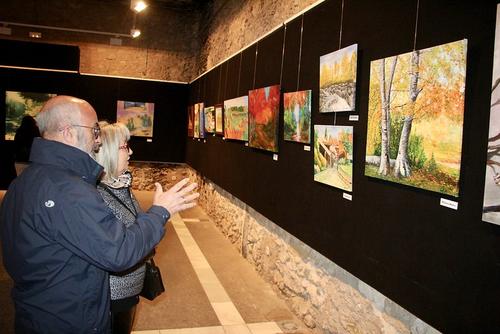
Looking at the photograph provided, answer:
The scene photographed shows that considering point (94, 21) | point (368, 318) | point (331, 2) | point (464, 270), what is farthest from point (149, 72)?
point (464, 270)

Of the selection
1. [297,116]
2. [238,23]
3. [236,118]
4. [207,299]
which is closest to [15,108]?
[238,23]

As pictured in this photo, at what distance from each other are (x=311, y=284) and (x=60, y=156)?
2.88 meters

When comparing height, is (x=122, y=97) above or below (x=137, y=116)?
above

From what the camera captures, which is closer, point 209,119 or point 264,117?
point 264,117

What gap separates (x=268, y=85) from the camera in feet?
16.5

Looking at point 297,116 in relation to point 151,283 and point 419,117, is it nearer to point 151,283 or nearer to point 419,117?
point 419,117

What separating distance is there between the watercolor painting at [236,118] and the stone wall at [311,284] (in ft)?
3.67

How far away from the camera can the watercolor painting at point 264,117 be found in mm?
4605

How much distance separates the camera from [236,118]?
624 centimetres

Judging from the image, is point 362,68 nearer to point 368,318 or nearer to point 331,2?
point 331,2

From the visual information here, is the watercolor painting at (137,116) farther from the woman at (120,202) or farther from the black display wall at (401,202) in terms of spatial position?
the woman at (120,202)

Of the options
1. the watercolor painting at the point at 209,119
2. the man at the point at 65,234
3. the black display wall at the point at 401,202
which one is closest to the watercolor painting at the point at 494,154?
the black display wall at the point at 401,202

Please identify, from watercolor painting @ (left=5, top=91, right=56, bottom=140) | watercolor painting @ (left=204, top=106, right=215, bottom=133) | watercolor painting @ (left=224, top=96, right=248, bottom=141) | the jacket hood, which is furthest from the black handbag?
watercolor painting @ (left=5, top=91, right=56, bottom=140)

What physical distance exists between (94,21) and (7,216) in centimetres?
1106
